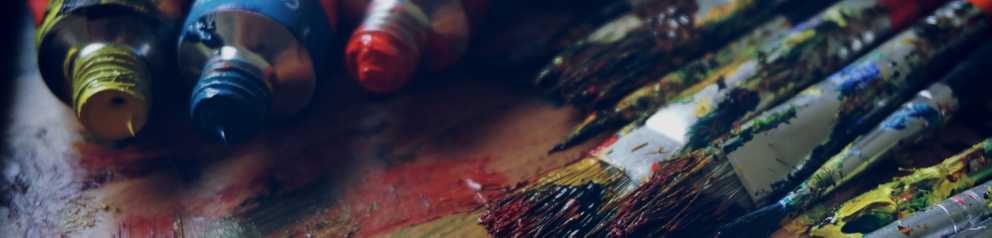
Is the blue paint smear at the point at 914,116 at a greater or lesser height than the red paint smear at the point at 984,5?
lesser

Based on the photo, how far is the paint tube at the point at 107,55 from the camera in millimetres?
979

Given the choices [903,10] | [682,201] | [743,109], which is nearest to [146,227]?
[682,201]

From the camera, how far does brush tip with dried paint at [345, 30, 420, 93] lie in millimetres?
1062

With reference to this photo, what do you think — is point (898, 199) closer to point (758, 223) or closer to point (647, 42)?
point (758, 223)

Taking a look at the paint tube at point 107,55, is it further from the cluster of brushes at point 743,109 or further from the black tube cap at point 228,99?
the cluster of brushes at point 743,109

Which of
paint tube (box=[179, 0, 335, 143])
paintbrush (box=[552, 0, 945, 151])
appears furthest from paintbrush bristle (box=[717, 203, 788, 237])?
paint tube (box=[179, 0, 335, 143])

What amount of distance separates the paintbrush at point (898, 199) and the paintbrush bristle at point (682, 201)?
8cm

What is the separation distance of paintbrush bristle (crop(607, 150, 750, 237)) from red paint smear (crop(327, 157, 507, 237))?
6.6 inches

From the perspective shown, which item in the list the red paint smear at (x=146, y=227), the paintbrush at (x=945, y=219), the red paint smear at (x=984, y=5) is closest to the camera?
the paintbrush at (x=945, y=219)

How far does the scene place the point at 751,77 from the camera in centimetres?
112

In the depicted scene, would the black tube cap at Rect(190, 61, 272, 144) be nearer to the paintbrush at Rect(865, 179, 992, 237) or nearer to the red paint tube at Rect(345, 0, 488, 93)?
the red paint tube at Rect(345, 0, 488, 93)

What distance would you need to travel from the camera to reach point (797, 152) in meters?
1.02

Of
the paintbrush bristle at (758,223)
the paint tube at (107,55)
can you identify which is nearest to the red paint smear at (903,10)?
the paintbrush bristle at (758,223)

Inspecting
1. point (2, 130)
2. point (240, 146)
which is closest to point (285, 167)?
point (240, 146)
